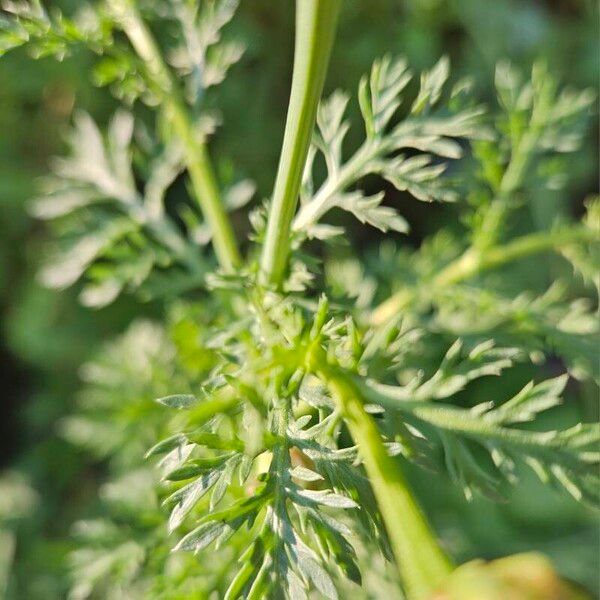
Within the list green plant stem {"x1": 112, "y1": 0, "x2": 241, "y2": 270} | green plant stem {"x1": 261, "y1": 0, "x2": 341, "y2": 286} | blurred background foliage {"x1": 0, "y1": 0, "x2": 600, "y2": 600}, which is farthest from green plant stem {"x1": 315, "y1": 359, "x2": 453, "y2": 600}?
blurred background foliage {"x1": 0, "y1": 0, "x2": 600, "y2": 600}

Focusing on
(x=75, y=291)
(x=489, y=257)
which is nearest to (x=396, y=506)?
(x=489, y=257)

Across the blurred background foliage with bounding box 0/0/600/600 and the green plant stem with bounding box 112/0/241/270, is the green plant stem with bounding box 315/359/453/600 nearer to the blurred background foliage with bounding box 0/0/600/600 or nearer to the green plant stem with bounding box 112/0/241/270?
the green plant stem with bounding box 112/0/241/270

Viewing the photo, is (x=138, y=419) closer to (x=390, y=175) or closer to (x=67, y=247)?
(x=67, y=247)

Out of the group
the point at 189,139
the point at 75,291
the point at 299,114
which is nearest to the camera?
the point at 299,114

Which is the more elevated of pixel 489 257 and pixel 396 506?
pixel 489 257

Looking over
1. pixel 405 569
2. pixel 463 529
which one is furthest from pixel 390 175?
pixel 463 529

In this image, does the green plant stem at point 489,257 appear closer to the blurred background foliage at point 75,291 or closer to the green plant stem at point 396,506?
the green plant stem at point 396,506

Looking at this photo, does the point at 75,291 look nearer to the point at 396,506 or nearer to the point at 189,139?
the point at 189,139
